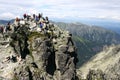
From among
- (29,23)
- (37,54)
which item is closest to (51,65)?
Result: (37,54)

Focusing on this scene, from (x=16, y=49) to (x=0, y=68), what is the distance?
933 centimetres

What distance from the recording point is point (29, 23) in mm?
95812

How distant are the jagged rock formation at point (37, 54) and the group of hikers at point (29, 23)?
82cm

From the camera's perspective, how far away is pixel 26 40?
89812 mm

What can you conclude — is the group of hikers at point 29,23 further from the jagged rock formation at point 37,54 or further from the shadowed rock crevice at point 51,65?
the shadowed rock crevice at point 51,65

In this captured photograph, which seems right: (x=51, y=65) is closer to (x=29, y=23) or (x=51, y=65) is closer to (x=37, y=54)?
(x=37, y=54)

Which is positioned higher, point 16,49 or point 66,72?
point 16,49

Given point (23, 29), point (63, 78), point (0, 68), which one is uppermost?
point (23, 29)

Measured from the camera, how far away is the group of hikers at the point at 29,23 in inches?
3573

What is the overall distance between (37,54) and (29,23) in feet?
42.0

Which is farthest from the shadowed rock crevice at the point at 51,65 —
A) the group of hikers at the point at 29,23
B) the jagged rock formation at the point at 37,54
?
the group of hikers at the point at 29,23

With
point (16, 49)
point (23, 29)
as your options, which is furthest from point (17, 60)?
point (23, 29)

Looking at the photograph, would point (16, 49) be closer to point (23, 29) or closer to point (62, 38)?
point (23, 29)

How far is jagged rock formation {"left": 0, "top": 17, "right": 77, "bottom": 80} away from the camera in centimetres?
8148
